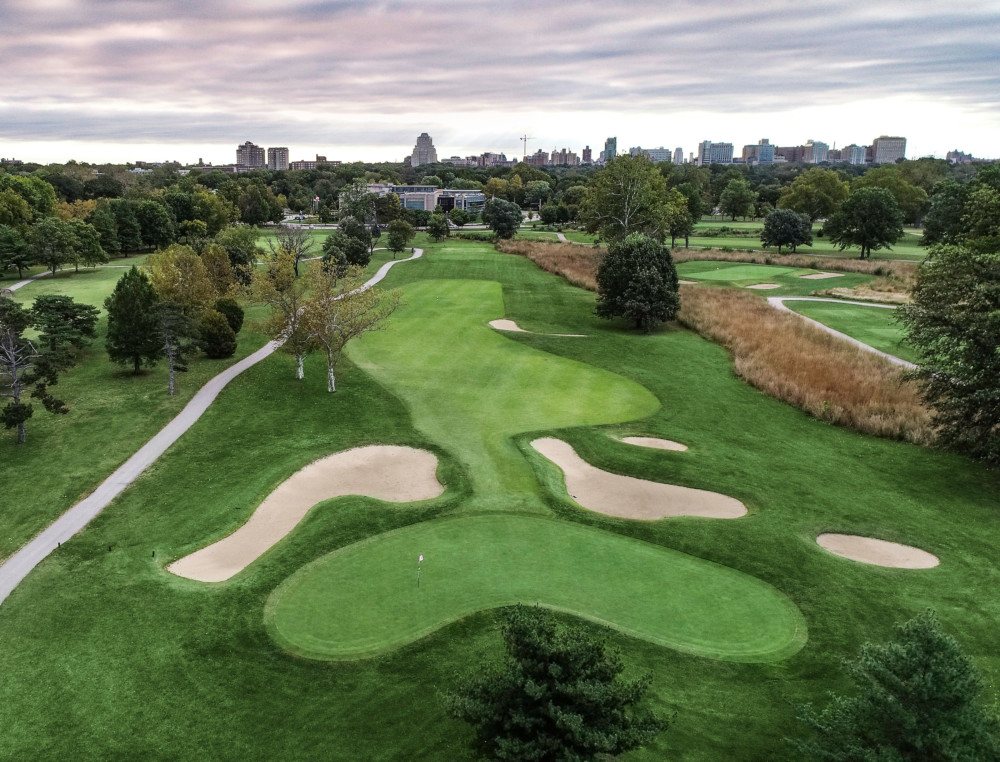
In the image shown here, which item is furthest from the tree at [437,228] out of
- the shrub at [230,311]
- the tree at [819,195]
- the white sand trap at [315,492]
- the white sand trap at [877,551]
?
the white sand trap at [877,551]

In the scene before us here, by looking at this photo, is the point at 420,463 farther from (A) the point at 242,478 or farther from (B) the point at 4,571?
(B) the point at 4,571

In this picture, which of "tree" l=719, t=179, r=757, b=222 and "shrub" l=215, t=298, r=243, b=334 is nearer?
"shrub" l=215, t=298, r=243, b=334

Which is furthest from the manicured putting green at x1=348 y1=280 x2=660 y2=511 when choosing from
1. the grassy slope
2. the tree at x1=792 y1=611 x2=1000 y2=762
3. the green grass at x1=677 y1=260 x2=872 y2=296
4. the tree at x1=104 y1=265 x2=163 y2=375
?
the green grass at x1=677 y1=260 x2=872 y2=296

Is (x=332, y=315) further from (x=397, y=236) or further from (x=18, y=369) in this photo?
(x=397, y=236)

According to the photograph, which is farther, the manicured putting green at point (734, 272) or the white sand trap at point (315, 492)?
the manicured putting green at point (734, 272)

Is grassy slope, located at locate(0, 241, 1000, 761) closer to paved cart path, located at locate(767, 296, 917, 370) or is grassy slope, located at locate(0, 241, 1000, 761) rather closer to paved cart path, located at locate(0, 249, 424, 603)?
paved cart path, located at locate(0, 249, 424, 603)

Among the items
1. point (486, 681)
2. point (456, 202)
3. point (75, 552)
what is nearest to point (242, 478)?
point (75, 552)

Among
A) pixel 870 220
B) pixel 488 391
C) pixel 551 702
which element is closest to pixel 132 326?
pixel 488 391

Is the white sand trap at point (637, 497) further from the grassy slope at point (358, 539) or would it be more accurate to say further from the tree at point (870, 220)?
the tree at point (870, 220)
